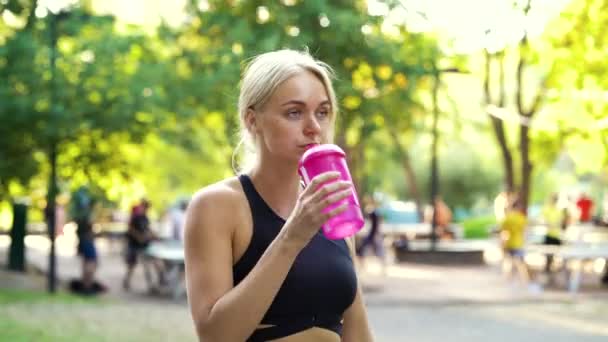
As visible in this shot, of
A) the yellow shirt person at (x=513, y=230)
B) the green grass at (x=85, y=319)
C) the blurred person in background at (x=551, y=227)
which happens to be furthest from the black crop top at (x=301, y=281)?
the blurred person in background at (x=551, y=227)

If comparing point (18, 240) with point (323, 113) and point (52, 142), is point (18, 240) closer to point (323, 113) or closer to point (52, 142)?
point (52, 142)

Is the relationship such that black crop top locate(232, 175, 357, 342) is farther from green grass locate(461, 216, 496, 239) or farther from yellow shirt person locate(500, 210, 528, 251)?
green grass locate(461, 216, 496, 239)

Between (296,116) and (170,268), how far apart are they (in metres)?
18.2

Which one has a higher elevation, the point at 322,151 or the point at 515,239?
the point at 322,151

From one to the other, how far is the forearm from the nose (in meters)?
0.28

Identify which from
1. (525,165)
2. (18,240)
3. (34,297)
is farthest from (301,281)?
(525,165)

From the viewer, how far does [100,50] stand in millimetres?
18844

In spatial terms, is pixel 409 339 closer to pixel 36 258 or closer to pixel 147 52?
pixel 147 52

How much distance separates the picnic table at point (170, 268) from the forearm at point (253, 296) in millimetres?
16734

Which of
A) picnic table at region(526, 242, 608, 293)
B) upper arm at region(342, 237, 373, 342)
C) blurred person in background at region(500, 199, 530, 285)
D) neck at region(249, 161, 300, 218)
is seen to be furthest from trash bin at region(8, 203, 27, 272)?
neck at region(249, 161, 300, 218)

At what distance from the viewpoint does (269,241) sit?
254 cm

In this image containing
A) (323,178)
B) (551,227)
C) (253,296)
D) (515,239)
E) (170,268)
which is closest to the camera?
(323,178)

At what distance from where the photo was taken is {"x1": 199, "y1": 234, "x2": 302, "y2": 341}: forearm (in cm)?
234

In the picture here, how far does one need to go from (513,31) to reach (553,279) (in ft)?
58.9
